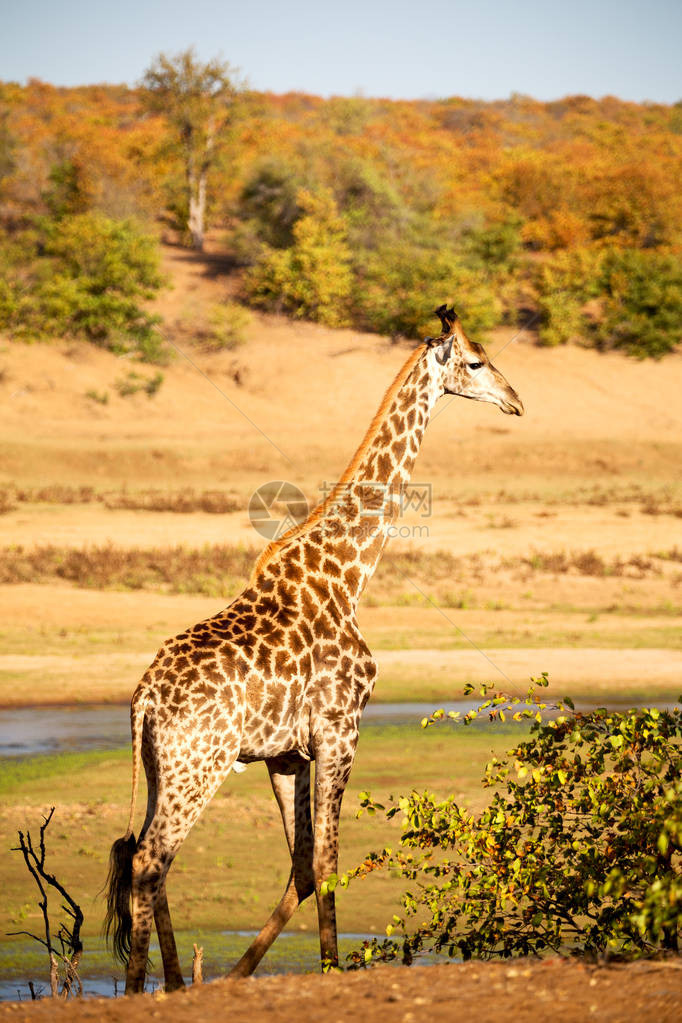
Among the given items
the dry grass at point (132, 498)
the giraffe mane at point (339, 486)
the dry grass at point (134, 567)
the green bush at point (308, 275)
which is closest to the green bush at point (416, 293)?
the green bush at point (308, 275)

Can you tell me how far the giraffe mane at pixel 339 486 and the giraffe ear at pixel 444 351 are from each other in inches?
3.6

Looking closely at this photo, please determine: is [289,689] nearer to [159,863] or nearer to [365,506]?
[159,863]

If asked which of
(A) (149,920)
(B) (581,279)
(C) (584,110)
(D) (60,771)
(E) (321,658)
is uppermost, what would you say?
(C) (584,110)

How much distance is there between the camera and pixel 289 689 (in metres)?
5.98

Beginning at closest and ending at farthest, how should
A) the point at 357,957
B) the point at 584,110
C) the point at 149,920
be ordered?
the point at 149,920 < the point at 357,957 < the point at 584,110

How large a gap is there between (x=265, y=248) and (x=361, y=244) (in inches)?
145

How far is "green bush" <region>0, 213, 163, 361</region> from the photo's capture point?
38562mm

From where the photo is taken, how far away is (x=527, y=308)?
4497 centimetres

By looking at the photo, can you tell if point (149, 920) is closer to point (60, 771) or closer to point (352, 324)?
point (60, 771)

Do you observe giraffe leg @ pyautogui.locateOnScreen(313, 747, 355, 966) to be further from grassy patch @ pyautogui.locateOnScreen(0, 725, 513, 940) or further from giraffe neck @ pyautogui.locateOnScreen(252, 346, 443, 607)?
grassy patch @ pyautogui.locateOnScreen(0, 725, 513, 940)

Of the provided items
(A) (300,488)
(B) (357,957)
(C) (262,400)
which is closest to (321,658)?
(B) (357,957)

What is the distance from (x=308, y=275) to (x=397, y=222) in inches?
245

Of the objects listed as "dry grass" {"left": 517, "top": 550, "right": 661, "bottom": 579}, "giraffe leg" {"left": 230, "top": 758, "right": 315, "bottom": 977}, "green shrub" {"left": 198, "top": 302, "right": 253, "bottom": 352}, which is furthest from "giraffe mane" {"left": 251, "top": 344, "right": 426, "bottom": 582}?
"green shrub" {"left": 198, "top": 302, "right": 253, "bottom": 352}

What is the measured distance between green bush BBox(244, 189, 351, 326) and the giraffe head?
35.4m
